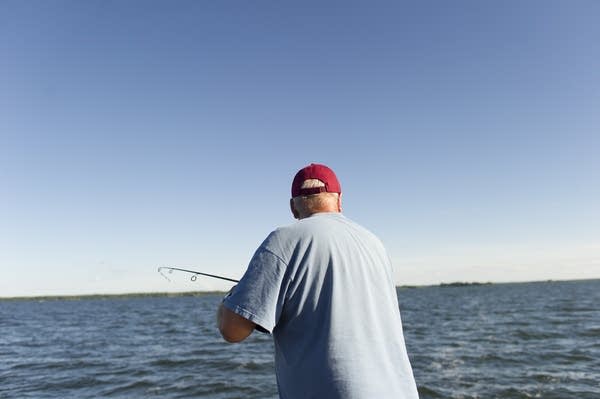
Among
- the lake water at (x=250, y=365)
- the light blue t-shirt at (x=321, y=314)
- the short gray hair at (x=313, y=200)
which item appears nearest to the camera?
the light blue t-shirt at (x=321, y=314)

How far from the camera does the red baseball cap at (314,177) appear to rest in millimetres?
2496

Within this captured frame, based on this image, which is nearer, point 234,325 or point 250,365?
point 234,325

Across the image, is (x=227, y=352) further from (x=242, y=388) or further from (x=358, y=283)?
(x=358, y=283)

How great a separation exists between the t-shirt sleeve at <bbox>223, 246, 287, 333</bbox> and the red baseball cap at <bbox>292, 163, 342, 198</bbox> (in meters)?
0.50

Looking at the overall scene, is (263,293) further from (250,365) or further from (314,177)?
(250,365)

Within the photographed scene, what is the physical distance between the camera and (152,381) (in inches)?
531

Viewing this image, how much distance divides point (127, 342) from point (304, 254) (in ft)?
78.0

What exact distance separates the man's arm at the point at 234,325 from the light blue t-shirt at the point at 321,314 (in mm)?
48

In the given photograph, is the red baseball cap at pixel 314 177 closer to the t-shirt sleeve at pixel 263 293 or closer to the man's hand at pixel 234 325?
the t-shirt sleeve at pixel 263 293

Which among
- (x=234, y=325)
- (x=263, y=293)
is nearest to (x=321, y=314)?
(x=263, y=293)

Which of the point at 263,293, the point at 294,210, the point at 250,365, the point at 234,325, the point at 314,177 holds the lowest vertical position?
the point at 250,365

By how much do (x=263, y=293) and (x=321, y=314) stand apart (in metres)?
0.29

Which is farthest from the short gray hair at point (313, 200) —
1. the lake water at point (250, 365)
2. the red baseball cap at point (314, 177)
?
the lake water at point (250, 365)

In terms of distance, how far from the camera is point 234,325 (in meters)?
2.15
